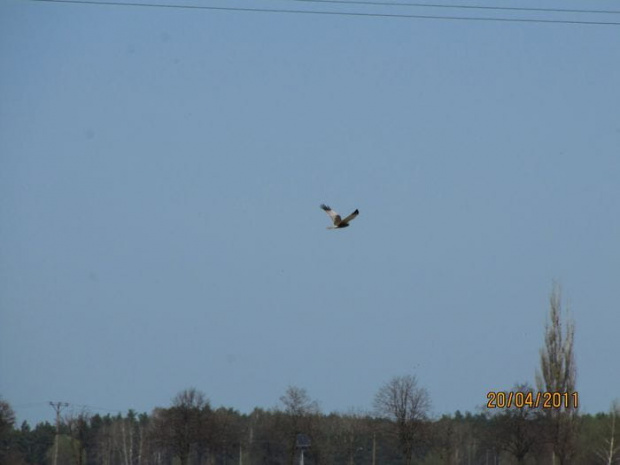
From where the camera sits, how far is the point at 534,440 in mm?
66438

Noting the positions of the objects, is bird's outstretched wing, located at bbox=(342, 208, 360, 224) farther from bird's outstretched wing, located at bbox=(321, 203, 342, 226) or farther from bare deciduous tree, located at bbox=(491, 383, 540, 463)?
bare deciduous tree, located at bbox=(491, 383, 540, 463)

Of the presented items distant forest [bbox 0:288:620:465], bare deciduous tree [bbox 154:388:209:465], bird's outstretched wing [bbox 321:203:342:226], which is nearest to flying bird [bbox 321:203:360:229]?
bird's outstretched wing [bbox 321:203:342:226]

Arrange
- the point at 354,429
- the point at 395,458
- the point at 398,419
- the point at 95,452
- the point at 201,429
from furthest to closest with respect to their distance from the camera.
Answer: the point at 95,452 < the point at 395,458 < the point at 354,429 < the point at 201,429 < the point at 398,419

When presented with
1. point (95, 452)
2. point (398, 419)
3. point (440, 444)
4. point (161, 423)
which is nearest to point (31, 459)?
point (95, 452)

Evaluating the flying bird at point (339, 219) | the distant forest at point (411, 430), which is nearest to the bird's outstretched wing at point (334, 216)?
the flying bird at point (339, 219)

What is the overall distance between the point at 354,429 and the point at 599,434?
85.2 ft

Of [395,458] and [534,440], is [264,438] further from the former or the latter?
[534,440]

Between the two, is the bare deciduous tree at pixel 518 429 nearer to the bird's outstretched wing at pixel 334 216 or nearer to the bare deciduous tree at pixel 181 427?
the bare deciduous tree at pixel 181 427

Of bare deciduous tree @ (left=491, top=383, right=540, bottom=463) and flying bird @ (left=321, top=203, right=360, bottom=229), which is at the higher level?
flying bird @ (left=321, top=203, right=360, bottom=229)
